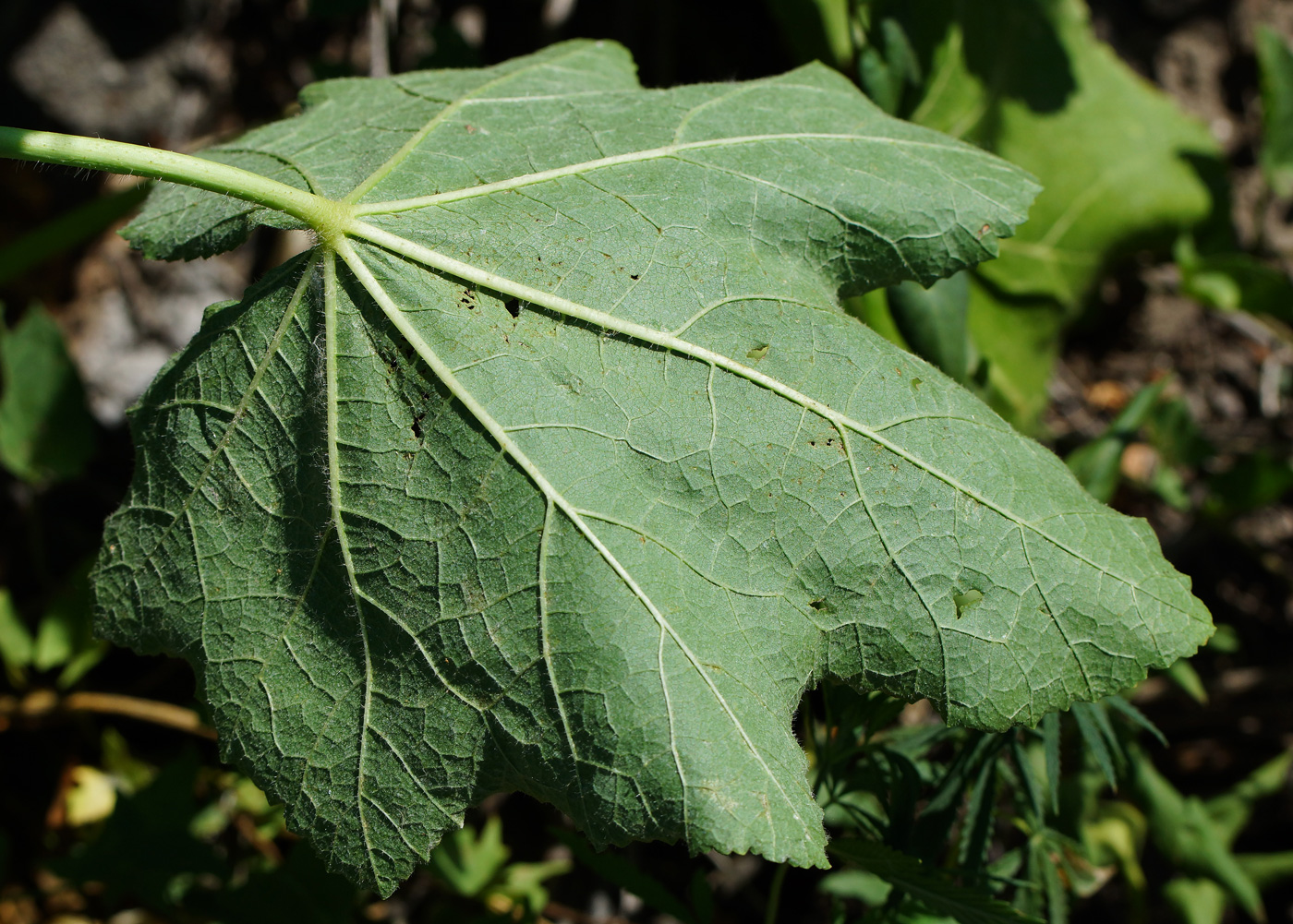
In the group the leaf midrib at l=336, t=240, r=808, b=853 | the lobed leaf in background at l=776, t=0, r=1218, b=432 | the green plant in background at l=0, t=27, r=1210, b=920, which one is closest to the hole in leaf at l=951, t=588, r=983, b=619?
the green plant in background at l=0, t=27, r=1210, b=920

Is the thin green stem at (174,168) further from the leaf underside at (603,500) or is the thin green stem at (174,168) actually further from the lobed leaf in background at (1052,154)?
the lobed leaf in background at (1052,154)

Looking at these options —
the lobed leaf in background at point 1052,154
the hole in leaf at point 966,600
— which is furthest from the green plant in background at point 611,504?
the lobed leaf in background at point 1052,154

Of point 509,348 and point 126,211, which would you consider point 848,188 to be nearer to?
point 509,348

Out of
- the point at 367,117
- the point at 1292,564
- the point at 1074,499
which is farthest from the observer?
the point at 1292,564

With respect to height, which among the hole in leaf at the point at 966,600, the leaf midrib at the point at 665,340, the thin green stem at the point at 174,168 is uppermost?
the thin green stem at the point at 174,168

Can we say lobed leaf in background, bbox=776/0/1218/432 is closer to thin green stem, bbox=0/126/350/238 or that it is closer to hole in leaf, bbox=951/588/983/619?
hole in leaf, bbox=951/588/983/619

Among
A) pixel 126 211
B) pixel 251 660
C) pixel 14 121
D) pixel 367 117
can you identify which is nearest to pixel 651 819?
pixel 251 660

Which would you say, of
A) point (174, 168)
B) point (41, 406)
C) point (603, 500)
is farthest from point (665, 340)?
point (41, 406)
